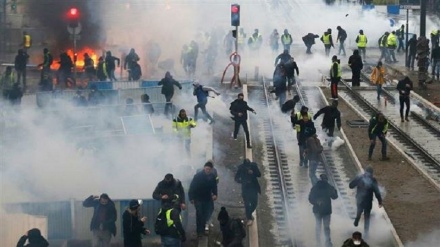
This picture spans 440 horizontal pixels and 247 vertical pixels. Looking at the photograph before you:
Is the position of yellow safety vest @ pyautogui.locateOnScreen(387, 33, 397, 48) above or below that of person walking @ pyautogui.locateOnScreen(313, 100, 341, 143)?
above

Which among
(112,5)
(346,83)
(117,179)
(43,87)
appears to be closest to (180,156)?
(117,179)

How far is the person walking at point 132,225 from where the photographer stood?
13.3 meters

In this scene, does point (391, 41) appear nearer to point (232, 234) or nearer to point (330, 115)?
point (330, 115)

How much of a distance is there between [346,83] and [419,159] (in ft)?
36.2

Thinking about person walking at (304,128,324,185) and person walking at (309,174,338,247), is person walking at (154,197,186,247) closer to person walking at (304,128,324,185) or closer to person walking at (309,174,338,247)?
person walking at (309,174,338,247)

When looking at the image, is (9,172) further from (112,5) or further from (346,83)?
(112,5)

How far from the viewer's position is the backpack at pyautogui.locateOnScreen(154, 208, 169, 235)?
43.4 ft

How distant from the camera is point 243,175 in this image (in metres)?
15.6

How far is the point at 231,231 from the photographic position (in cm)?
1376

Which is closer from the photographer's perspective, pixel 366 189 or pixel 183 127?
pixel 366 189

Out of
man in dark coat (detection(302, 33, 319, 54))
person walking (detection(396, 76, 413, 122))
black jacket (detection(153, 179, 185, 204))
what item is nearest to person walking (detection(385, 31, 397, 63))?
man in dark coat (detection(302, 33, 319, 54))

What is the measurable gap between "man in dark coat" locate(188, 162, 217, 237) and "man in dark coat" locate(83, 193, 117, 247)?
5.32 feet

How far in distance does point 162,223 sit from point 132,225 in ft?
1.41

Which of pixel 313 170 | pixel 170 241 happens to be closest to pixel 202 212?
pixel 170 241
